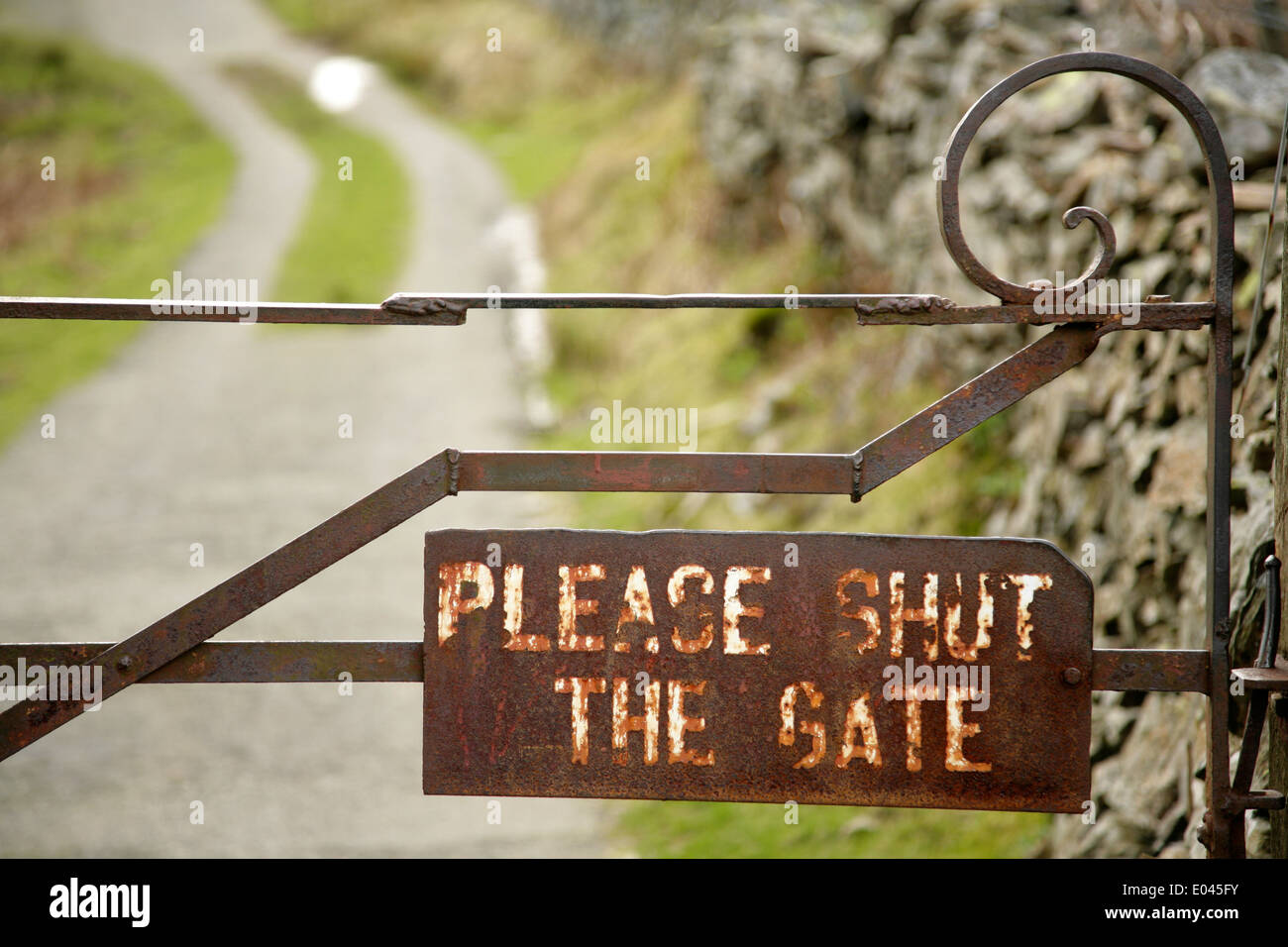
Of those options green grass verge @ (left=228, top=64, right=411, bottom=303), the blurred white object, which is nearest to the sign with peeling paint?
green grass verge @ (left=228, top=64, right=411, bottom=303)

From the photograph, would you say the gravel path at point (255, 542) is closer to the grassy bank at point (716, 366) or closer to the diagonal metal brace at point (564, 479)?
the grassy bank at point (716, 366)

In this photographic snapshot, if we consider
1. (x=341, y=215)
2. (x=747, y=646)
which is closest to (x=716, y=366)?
(x=747, y=646)

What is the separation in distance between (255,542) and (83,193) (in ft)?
44.9

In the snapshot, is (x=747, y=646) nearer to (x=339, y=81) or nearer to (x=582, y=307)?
(x=582, y=307)

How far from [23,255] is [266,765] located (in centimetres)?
1261

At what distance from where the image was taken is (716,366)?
973 centimetres

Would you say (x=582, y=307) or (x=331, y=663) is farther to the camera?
(x=331, y=663)

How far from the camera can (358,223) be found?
1767cm

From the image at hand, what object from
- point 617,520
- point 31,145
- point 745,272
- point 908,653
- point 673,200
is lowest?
point 908,653

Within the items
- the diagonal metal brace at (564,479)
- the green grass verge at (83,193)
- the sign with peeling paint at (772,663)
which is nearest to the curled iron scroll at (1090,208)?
the diagonal metal brace at (564,479)

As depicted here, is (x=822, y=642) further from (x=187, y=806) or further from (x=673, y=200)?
(x=673, y=200)

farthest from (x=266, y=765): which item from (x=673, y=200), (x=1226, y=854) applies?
(x=673, y=200)

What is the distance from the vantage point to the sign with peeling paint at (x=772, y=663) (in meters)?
2.20

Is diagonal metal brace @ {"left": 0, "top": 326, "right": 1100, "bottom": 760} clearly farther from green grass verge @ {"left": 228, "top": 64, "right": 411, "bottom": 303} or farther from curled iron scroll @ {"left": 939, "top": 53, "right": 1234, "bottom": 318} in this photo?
green grass verge @ {"left": 228, "top": 64, "right": 411, "bottom": 303}
